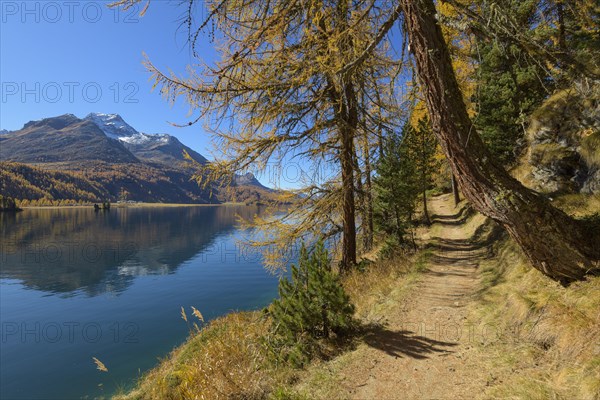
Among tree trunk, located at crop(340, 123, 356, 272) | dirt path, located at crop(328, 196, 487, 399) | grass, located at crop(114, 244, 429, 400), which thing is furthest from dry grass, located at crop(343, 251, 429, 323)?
tree trunk, located at crop(340, 123, 356, 272)

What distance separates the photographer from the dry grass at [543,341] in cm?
343

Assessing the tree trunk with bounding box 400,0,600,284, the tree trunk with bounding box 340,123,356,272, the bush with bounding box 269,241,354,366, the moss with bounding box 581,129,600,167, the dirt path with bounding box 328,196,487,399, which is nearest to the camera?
the tree trunk with bounding box 400,0,600,284

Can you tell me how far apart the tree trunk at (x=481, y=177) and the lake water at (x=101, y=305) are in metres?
6.55

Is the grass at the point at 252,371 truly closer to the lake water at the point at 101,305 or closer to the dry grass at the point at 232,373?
the dry grass at the point at 232,373

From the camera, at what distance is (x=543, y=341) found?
4.28 metres

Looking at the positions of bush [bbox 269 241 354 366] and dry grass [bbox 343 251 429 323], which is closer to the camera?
bush [bbox 269 241 354 366]

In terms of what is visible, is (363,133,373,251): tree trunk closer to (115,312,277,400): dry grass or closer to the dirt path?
the dirt path

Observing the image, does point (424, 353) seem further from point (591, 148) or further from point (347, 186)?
point (591, 148)

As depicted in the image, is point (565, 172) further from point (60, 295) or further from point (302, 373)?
point (60, 295)

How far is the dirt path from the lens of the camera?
4340 mm

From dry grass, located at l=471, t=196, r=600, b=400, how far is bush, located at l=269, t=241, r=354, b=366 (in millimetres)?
2434

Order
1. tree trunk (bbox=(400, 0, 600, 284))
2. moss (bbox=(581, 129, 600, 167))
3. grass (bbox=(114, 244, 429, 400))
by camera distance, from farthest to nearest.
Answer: moss (bbox=(581, 129, 600, 167)) < grass (bbox=(114, 244, 429, 400)) < tree trunk (bbox=(400, 0, 600, 284))

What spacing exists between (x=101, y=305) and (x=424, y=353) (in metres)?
24.3

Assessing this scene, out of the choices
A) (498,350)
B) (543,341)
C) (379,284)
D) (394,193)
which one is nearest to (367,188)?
(379,284)
